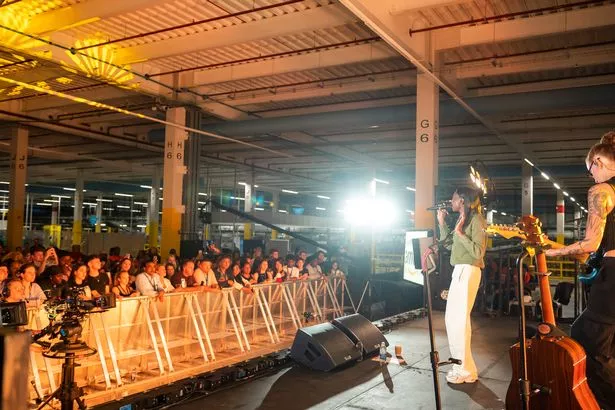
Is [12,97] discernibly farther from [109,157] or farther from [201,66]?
[109,157]

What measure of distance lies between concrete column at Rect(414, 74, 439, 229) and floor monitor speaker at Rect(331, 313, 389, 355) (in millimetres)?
3877

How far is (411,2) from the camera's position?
762cm

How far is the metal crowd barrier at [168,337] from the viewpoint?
4.85 m

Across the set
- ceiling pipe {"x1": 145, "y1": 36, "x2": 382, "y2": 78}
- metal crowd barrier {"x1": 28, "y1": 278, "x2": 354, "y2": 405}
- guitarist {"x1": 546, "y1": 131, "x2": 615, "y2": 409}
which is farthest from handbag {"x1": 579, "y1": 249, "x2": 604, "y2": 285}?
ceiling pipe {"x1": 145, "y1": 36, "x2": 382, "y2": 78}

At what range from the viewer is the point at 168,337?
628 centimetres

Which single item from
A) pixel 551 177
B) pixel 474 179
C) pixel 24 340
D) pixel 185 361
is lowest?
pixel 185 361

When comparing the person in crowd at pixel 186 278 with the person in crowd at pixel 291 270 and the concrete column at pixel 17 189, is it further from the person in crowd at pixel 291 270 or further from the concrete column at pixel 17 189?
the concrete column at pixel 17 189

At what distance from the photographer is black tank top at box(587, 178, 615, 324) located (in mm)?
2998

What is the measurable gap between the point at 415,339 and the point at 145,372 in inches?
140

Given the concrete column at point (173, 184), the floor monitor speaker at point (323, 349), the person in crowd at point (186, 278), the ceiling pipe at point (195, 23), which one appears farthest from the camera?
the concrete column at point (173, 184)

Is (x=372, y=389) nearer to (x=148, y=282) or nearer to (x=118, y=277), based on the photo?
(x=148, y=282)

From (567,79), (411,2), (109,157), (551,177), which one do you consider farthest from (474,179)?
(109,157)

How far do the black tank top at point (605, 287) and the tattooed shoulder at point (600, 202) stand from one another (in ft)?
0.23

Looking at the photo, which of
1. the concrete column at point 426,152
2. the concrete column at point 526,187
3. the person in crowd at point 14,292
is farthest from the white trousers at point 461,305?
the concrete column at point 526,187
